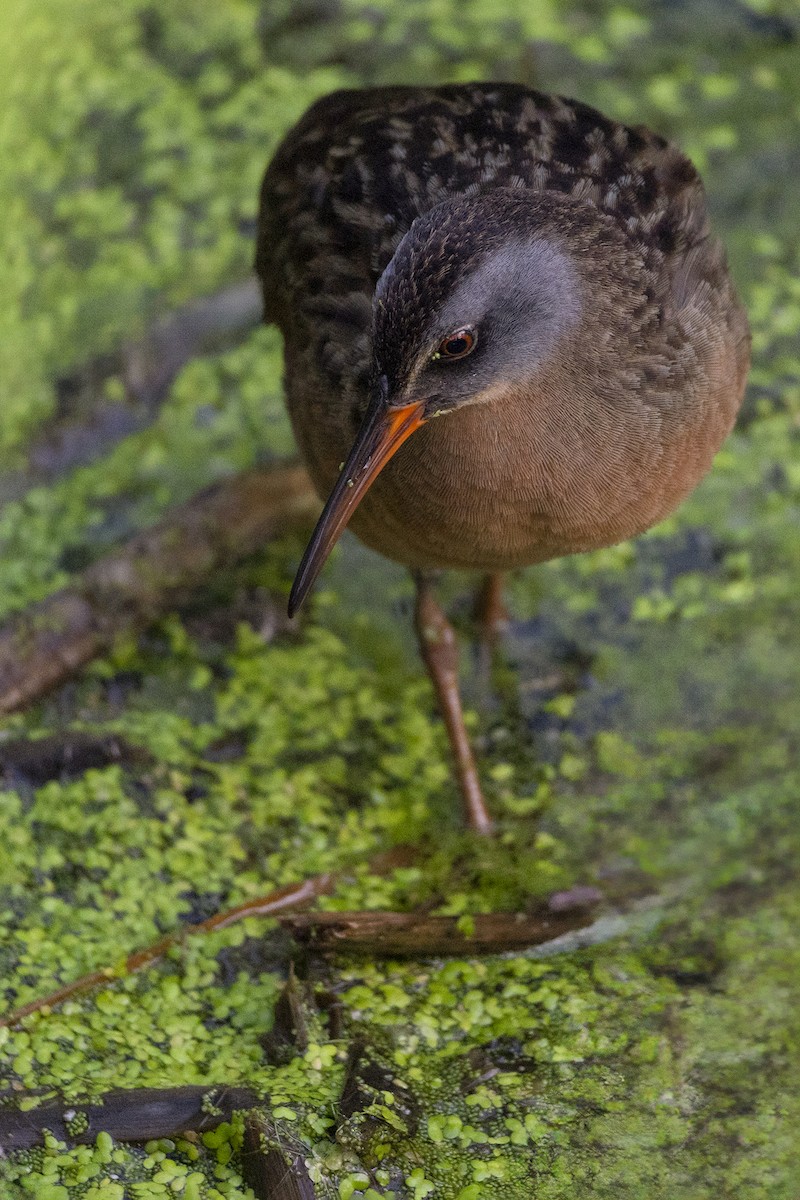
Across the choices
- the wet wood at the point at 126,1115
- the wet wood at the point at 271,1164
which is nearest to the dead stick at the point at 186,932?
the wet wood at the point at 126,1115

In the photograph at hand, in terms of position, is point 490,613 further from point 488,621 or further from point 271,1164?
point 271,1164

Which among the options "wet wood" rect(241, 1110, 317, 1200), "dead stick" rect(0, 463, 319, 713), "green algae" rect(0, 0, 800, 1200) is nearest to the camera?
"wet wood" rect(241, 1110, 317, 1200)

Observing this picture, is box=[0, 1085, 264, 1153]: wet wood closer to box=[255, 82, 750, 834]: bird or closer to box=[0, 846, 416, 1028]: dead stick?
box=[0, 846, 416, 1028]: dead stick

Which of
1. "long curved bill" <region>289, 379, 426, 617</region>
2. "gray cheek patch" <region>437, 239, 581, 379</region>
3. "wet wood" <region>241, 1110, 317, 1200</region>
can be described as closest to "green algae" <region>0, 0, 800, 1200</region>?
"wet wood" <region>241, 1110, 317, 1200</region>

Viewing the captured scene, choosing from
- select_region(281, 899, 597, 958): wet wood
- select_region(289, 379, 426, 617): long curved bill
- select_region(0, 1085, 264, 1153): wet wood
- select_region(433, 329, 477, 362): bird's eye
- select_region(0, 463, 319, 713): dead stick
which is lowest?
select_region(281, 899, 597, 958): wet wood

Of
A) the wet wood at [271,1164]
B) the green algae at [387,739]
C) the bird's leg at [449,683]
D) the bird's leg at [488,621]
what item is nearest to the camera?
the wet wood at [271,1164]

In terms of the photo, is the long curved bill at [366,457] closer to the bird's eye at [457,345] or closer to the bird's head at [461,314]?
the bird's head at [461,314]

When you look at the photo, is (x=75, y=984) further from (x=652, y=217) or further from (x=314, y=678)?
(x=652, y=217)
